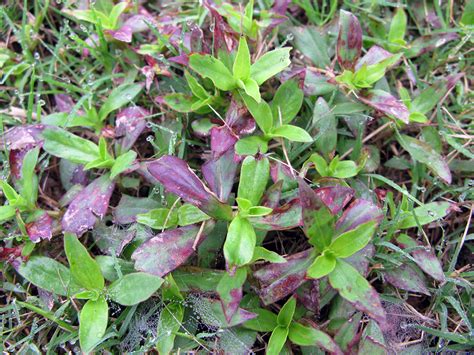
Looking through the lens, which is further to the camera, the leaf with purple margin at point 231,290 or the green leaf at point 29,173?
the green leaf at point 29,173

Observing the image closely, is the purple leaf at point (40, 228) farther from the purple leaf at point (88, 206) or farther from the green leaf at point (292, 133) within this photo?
the green leaf at point (292, 133)

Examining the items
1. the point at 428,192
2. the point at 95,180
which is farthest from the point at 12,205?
the point at 428,192

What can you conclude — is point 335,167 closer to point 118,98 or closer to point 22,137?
point 118,98

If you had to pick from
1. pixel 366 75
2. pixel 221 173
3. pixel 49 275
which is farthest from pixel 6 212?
pixel 366 75

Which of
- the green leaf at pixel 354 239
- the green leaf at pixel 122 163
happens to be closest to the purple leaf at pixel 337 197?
the green leaf at pixel 354 239

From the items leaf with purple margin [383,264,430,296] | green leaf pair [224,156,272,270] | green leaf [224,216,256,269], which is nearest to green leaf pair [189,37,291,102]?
green leaf pair [224,156,272,270]

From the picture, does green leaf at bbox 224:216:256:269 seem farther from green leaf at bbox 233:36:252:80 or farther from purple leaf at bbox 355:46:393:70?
purple leaf at bbox 355:46:393:70
